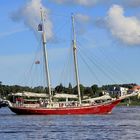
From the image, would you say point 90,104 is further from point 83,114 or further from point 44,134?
point 44,134

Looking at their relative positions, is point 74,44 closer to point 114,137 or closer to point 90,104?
point 90,104

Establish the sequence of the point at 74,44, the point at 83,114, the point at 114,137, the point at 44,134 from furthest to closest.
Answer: the point at 74,44 → the point at 83,114 → the point at 44,134 → the point at 114,137

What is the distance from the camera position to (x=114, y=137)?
80.8m

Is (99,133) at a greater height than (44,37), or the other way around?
(44,37)

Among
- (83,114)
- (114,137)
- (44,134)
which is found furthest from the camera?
(83,114)

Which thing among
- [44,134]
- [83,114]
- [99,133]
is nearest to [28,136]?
[44,134]

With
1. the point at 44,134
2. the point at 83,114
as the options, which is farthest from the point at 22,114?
the point at 44,134

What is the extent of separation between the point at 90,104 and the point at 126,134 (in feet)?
255

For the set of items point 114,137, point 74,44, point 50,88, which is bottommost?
point 114,137

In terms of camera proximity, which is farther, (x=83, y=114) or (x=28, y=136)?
(x=83, y=114)

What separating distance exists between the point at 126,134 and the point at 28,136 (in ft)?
40.4

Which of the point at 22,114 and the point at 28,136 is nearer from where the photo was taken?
the point at 28,136

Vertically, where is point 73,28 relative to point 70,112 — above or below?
above

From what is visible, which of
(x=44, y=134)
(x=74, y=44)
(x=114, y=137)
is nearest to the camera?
(x=114, y=137)
